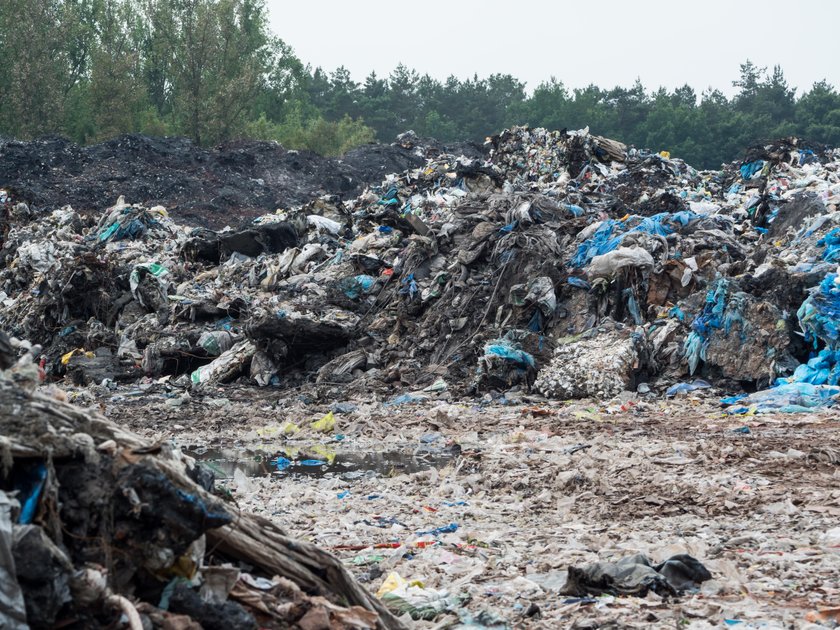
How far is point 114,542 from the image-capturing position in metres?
2.19

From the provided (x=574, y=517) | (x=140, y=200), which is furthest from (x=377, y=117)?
(x=574, y=517)

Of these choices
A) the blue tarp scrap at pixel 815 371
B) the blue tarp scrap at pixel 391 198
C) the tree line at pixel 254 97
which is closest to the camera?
the blue tarp scrap at pixel 815 371

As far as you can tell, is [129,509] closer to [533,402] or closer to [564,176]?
[533,402]

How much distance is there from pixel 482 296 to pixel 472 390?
163cm

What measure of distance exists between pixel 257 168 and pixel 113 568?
24984 millimetres

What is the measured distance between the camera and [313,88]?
2026 inches

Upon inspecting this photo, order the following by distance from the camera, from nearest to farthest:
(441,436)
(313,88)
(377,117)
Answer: (441,436) < (377,117) < (313,88)


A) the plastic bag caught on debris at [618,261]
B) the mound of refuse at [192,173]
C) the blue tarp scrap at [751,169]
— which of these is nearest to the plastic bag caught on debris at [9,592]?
the plastic bag caught on debris at [618,261]

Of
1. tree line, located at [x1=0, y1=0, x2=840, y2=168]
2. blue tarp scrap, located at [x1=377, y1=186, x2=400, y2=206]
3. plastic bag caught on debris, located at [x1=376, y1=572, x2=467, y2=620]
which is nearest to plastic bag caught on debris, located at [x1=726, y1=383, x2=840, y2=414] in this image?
plastic bag caught on debris, located at [x1=376, y1=572, x2=467, y2=620]

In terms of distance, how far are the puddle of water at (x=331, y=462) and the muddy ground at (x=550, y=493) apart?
0.08ft

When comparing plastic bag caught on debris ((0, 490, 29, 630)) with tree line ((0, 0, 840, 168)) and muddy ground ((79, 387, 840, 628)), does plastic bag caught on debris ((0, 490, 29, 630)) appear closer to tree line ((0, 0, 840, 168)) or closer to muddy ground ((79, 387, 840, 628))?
muddy ground ((79, 387, 840, 628))

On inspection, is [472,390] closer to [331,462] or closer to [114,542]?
[331,462]

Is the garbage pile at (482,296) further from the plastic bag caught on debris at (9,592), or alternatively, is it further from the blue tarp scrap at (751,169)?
the plastic bag caught on debris at (9,592)

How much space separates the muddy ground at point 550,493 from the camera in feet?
10.1
